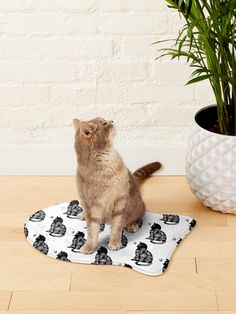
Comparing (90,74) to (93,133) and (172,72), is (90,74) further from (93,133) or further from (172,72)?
(93,133)

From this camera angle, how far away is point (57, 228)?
7.65 ft

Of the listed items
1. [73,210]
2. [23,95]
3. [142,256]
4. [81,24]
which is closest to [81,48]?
[81,24]

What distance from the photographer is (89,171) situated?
2102 mm

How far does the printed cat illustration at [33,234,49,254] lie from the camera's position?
2217 millimetres

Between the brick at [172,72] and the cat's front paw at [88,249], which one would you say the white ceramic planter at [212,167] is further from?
the cat's front paw at [88,249]

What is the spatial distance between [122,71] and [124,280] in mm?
819

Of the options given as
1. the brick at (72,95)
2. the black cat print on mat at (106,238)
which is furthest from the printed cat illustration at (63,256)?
the brick at (72,95)

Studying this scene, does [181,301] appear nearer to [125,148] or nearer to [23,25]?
[125,148]

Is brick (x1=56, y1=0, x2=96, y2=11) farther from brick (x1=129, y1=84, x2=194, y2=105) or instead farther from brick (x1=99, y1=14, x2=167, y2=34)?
brick (x1=129, y1=84, x2=194, y2=105)

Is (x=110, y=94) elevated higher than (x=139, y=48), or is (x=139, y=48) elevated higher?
(x=139, y=48)

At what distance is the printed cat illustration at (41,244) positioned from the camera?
7.27ft

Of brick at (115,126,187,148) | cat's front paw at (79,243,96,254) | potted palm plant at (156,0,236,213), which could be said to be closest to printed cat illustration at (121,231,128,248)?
cat's front paw at (79,243,96,254)

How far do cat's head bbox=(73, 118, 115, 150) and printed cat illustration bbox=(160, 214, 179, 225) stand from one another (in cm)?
42

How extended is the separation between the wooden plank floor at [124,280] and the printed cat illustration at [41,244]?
0.02m
